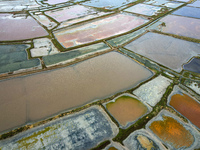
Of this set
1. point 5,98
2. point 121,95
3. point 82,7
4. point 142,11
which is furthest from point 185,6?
point 5,98

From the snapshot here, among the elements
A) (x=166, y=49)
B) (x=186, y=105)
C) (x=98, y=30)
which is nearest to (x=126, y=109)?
(x=186, y=105)

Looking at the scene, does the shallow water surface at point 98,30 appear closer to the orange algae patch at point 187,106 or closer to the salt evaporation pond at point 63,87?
the salt evaporation pond at point 63,87

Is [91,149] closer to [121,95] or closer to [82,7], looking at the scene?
[121,95]

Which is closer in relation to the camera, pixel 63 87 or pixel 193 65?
pixel 63 87

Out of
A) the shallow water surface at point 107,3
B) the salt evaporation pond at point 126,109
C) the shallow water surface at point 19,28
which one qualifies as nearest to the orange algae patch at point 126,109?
the salt evaporation pond at point 126,109

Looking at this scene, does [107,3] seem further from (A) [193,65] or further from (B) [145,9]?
(A) [193,65]
